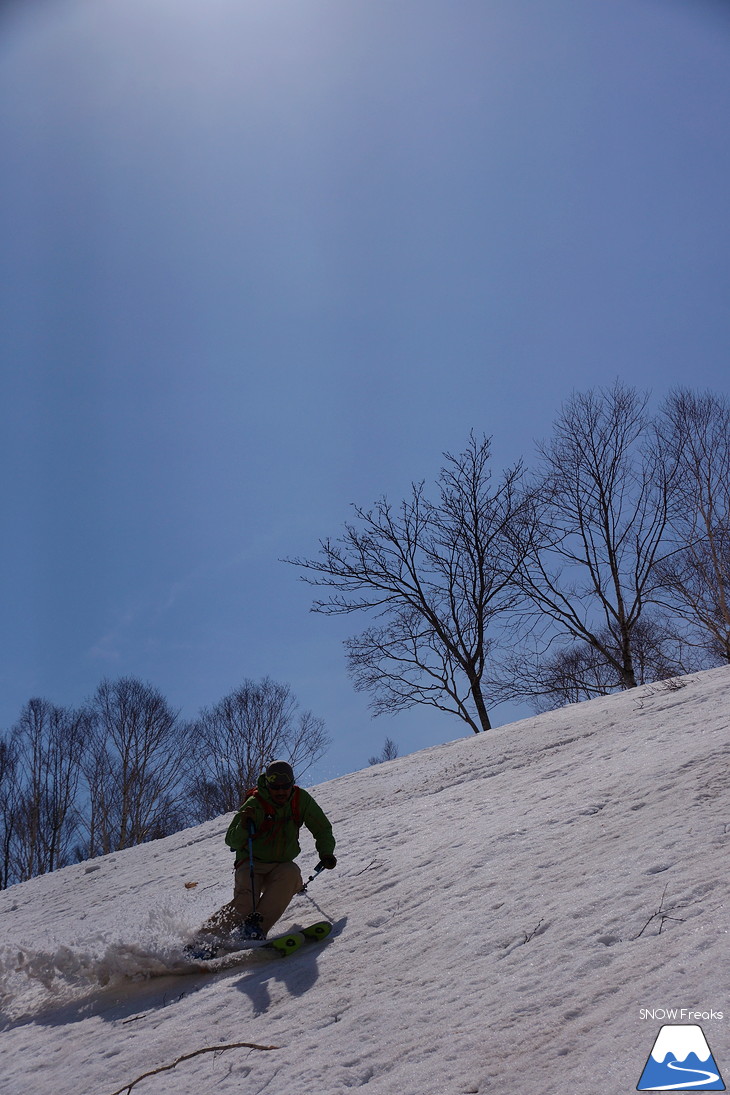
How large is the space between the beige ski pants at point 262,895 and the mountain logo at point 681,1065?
12.0 ft

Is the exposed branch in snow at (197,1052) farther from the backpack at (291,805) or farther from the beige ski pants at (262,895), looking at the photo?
the backpack at (291,805)

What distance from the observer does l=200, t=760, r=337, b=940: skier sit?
5648 millimetres

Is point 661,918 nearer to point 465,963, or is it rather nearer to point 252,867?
point 465,963

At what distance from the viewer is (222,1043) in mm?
3910

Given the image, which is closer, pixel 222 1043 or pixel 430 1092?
pixel 430 1092

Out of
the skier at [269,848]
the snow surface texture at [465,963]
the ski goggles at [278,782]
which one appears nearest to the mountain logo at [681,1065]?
the snow surface texture at [465,963]

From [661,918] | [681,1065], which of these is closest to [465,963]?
[661,918]

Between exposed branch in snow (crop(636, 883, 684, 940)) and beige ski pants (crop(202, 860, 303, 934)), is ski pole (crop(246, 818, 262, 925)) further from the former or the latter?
exposed branch in snow (crop(636, 883, 684, 940))

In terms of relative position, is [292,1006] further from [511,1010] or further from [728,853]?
[728,853]

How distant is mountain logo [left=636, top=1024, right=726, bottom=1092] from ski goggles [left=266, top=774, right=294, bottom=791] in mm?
3570

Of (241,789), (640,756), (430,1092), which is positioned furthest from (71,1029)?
(241,789)

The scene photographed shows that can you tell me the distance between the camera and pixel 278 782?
18.9 ft

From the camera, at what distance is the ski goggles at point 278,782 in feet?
18.9

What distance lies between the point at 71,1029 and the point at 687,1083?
13.4 ft
